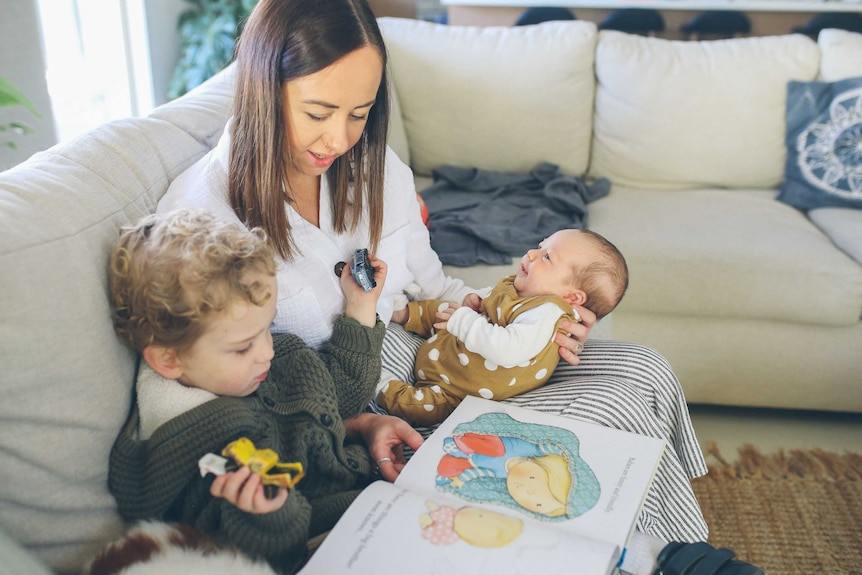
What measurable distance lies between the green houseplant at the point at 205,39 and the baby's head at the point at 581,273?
212 centimetres

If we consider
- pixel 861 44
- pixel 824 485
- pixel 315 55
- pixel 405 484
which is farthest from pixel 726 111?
pixel 405 484

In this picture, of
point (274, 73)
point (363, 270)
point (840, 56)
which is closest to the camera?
point (274, 73)

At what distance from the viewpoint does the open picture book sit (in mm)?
866

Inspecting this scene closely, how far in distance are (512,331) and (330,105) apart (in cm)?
48

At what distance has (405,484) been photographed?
3.37ft

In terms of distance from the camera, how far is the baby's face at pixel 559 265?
4.74 feet

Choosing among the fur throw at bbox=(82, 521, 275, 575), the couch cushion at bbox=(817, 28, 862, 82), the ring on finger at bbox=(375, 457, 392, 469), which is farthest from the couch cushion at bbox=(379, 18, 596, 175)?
the fur throw at bbox=(82, 521, 275, 575)

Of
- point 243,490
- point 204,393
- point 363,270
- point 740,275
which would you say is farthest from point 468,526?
point 740,275

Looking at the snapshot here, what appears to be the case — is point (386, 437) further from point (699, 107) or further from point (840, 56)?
point (840, 56)

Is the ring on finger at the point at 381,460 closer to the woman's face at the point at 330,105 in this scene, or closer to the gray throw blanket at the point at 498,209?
the woman's face at the point at 330,105

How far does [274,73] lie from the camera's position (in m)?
1.14

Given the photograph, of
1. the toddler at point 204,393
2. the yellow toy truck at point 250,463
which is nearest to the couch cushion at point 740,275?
the toddler at point 204,393

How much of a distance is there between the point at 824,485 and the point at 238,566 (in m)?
1.68

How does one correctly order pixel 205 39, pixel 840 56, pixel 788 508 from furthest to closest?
1. pixel 205 39
2. pixel 840 56
3. pixel 788 508
